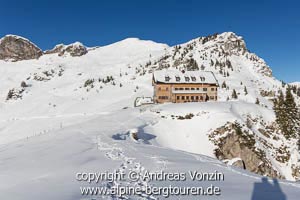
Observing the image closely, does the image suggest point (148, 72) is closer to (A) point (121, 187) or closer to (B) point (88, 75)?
(B) point (88, 75)

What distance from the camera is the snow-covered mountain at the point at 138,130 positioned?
13086 millimetres

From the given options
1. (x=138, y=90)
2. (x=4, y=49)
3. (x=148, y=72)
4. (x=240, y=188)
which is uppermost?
(x=4, y=49)

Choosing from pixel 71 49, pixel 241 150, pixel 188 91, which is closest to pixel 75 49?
pixel 71 49

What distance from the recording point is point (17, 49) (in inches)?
7269

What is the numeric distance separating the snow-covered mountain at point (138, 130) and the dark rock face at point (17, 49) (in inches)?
Answer: 1852

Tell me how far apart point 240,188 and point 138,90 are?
7751 centimetres

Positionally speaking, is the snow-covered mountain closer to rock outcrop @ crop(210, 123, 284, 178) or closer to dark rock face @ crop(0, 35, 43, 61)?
rock outcrop @ crop(210, 123, 284, 178)

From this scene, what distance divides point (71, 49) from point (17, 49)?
36.7 metres

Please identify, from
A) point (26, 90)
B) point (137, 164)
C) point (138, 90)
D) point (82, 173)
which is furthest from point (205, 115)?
point (26, 90)

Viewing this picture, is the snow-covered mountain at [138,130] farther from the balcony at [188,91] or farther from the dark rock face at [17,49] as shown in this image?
the dark rock face at [17,49]

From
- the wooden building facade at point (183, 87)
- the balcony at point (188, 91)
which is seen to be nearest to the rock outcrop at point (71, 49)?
the wooden building facade at point (183, 87)

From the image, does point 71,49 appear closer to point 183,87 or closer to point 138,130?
point 183,87

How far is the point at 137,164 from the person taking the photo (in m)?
15.2

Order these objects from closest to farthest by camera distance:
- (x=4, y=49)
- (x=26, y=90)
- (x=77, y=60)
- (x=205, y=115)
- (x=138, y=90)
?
(x=205, y=115) → (x=138, y=90) → (x=26, y=90) → (x=77, y=60) → (x=4, y=49)
